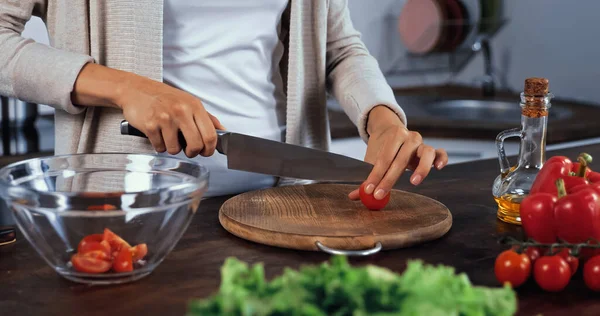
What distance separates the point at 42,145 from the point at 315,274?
1.65 metres

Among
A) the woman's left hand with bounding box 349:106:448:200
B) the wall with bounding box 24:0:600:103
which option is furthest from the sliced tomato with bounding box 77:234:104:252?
the wall with bounding box 24:0:600:103

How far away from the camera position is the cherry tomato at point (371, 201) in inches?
47.0

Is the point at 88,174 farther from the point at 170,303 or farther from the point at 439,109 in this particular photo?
the point at 439,109

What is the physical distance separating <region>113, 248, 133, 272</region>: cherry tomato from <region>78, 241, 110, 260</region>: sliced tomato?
1 centimetres

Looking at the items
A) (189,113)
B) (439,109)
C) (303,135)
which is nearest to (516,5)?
(439,109)

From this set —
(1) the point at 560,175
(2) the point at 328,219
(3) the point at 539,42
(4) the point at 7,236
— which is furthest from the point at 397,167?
(3) the point at 539,42

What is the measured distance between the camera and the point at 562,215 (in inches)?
38.3

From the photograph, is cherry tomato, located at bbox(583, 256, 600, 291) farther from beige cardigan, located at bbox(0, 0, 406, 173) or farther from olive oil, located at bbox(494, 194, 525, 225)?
beige cardigan, located at bbox(0, 0, 406, 173)

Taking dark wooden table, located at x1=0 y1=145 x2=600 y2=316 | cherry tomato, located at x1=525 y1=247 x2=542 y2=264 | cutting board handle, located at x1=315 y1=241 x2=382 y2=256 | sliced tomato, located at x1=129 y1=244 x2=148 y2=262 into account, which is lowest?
dark wooden table, located at x1=0 y1=145 x2=600 y2=316

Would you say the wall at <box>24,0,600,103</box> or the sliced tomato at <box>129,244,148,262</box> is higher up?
the wall at <box>24,0,600,103</box>

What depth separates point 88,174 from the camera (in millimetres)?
1094

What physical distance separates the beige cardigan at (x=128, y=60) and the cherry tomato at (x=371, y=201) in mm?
266

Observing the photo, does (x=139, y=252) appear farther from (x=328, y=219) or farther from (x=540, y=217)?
(x=540, y=217)

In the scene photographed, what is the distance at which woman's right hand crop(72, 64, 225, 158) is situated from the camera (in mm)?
1129
